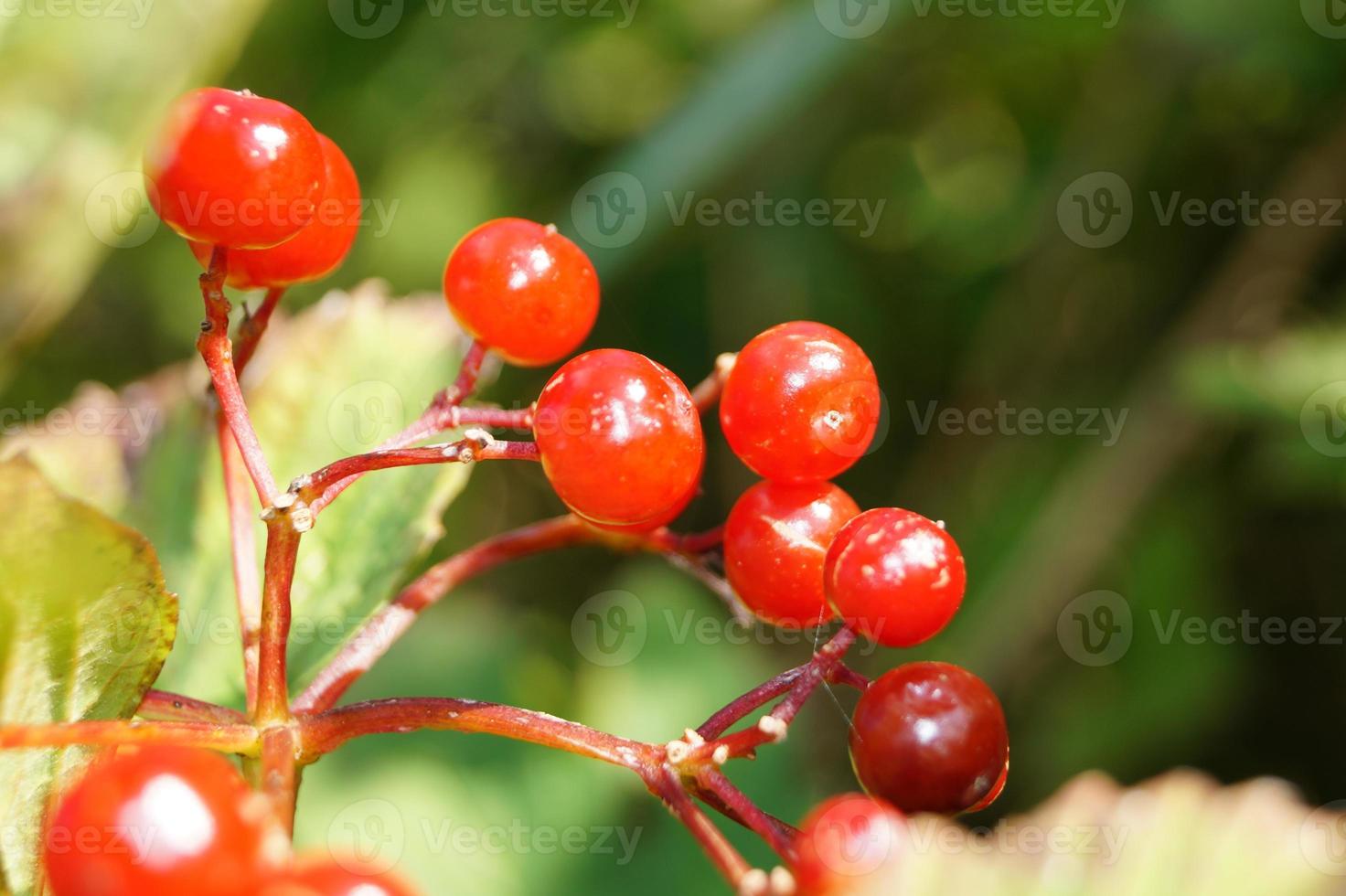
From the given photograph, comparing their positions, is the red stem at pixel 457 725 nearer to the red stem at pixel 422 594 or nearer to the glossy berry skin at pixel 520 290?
the red stem at pixel 422 594

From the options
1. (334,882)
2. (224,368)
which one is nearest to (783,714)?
(334,882)

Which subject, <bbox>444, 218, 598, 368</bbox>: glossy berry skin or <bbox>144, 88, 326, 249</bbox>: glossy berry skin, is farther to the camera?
<bbox>444, 218, 598, 368</bbox>: glossy berry skin

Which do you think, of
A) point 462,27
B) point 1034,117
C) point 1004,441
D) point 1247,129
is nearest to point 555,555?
point 1004,441

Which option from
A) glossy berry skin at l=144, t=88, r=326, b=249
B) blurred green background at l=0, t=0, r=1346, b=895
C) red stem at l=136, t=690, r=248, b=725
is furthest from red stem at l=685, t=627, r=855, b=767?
blurred green background at l=0, t=0, r=1346, b=895

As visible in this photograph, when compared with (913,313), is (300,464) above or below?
below

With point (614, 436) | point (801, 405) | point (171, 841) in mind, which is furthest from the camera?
point (801, 405)

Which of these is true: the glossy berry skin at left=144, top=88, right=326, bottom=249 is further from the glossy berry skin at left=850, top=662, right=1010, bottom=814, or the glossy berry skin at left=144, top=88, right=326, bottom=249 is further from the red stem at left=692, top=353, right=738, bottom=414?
the glossy berry skin at left=850, top=662, right=1010, bottom=814

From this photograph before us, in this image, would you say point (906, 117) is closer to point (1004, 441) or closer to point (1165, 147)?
point (1165, 147)

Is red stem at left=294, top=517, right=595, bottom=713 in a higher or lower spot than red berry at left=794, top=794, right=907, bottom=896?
higher

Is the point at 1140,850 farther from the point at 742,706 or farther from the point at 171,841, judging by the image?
the point at 171,841
